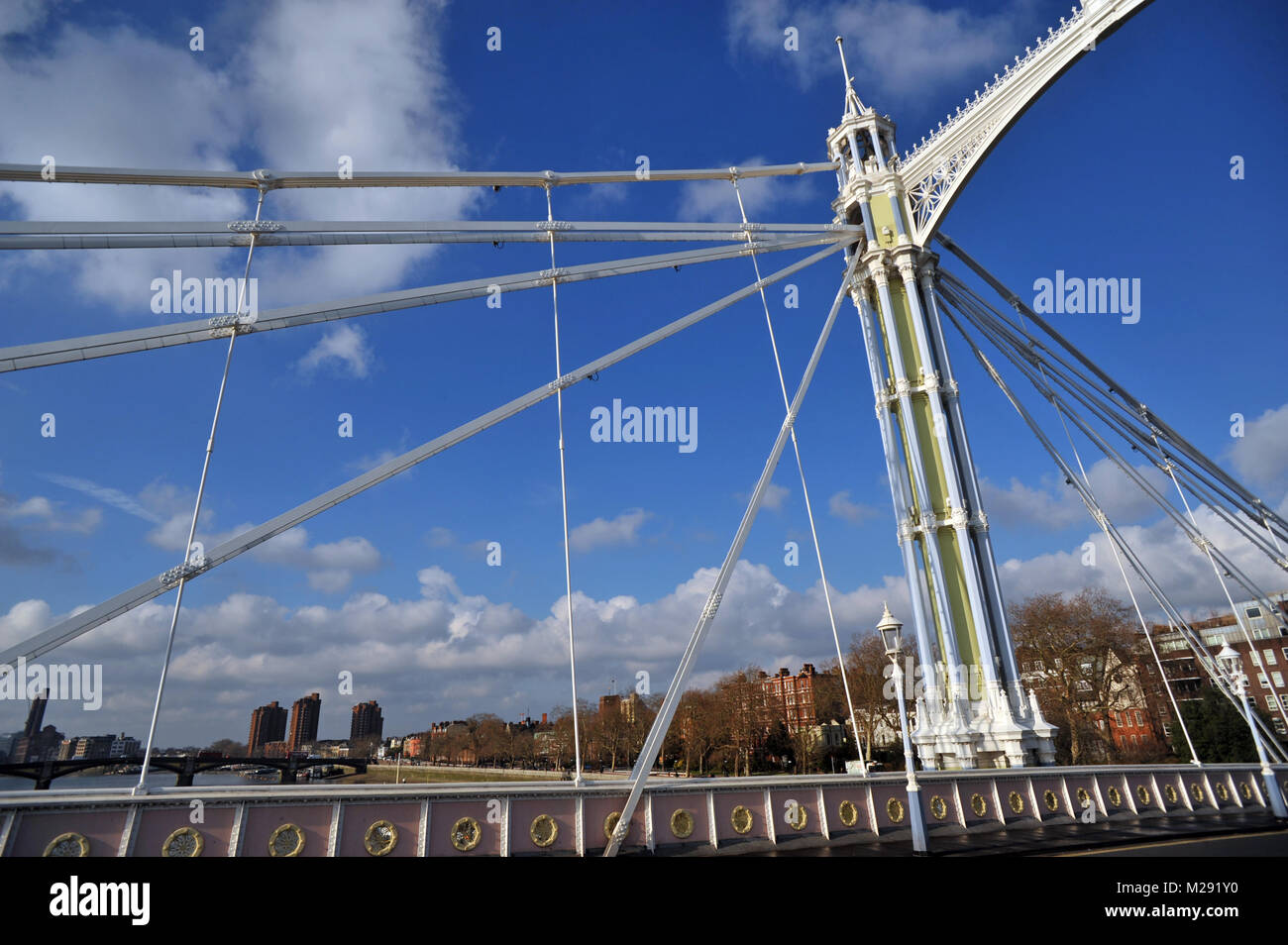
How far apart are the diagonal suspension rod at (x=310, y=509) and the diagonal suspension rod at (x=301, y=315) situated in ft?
5.35

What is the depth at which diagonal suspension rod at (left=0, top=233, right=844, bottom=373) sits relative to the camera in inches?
290

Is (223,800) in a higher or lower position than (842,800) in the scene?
higher

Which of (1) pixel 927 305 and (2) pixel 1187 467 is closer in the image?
(1) pixel 927 305

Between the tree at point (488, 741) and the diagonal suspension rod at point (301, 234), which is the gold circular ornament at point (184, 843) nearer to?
the diagonal suspension rod at point (301, 234)

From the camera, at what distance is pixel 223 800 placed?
6.80 meters

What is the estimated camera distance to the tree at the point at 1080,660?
38.2 m

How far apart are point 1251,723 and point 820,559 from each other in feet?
33.1

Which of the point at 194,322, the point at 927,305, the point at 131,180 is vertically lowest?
the point at 194,322

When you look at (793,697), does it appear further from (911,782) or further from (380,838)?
(380,838)

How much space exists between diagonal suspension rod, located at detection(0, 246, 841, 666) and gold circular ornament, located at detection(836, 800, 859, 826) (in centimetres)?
770
